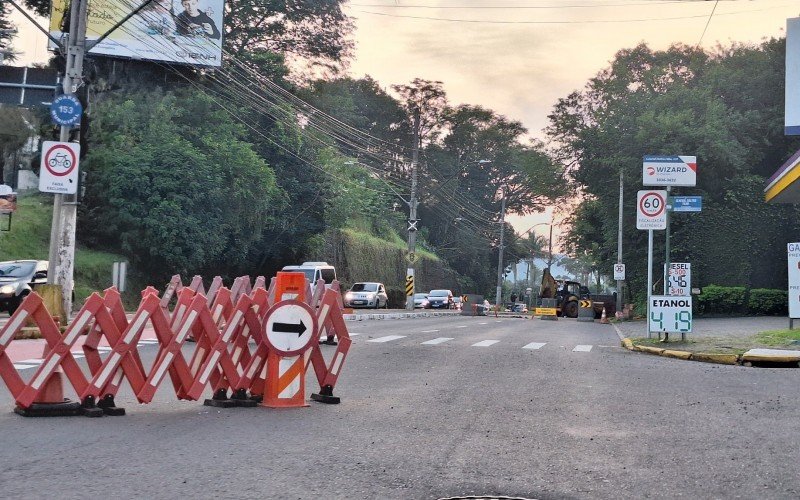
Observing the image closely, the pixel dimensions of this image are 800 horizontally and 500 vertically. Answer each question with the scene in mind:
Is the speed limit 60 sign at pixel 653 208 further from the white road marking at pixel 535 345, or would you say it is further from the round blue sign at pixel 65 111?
the round blue sign at pixel 65 111

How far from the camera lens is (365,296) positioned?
49.5 metres

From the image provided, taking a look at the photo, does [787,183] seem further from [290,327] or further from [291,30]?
[291,30]

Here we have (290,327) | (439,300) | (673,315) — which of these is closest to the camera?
(290,327)

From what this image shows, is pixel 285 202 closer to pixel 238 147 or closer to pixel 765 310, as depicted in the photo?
pixel 238 147

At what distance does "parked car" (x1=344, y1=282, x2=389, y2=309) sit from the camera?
49.5m

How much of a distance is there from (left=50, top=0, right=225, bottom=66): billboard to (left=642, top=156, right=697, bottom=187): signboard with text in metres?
23.9

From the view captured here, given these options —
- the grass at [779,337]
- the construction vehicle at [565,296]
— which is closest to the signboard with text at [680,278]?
the grass at [779,337]

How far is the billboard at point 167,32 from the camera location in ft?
125

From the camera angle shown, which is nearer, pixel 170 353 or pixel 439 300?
pixel 170 353

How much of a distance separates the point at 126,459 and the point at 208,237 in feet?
92.4

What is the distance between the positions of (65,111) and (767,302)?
31.1 metres

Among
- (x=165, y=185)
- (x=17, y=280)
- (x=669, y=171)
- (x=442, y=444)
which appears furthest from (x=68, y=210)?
(x=442, y=444)

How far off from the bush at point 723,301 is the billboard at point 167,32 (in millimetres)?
24289

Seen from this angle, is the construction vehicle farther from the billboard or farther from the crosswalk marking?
the crosswalk marking
